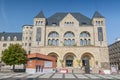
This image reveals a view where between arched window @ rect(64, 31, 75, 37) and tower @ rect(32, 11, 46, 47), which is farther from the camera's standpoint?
arched window @ rect(64, 31, 75, 37)

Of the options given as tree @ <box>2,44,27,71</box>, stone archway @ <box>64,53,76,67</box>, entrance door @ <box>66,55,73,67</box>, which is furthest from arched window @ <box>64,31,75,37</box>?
tree @ <box>2,44,27,71</box>

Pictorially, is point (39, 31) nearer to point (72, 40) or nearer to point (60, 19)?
point (60, 19)

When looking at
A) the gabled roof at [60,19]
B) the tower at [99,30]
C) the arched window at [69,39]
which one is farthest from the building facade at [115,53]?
the arched window at [69,39]

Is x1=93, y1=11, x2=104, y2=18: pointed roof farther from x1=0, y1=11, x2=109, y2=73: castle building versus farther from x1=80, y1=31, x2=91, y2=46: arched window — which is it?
x1=80, y1=31, x2=91, y2=46: arched window

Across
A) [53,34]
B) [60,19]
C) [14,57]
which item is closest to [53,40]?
[53,34]

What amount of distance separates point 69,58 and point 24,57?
18.5 m

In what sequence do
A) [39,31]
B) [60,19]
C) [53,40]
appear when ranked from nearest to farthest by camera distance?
1. [39,31]
2. [53,40]
3. [60,19]

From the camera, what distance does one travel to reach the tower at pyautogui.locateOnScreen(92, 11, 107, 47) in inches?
2262

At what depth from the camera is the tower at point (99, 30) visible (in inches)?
2262

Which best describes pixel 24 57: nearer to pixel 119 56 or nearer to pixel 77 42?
pixel 77 42

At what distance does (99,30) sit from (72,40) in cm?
1138

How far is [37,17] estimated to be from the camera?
197 feet

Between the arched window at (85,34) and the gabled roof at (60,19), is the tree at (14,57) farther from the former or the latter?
the arched window at (85,34)

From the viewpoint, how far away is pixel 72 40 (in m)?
60.2
